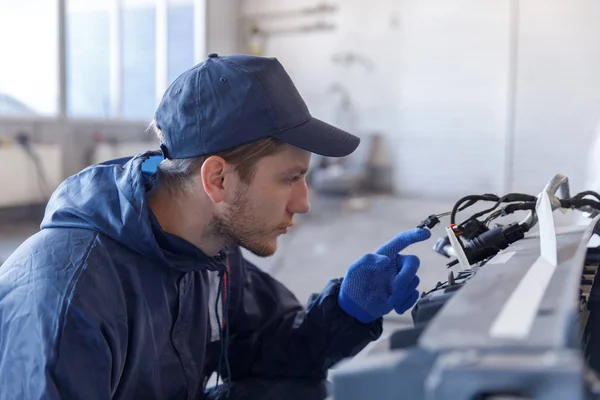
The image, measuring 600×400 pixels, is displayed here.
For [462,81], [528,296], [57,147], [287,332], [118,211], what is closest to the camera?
[528,296]

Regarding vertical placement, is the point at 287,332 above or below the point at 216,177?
below

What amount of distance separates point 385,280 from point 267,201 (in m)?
0.24

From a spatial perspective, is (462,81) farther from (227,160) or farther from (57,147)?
(227,160)

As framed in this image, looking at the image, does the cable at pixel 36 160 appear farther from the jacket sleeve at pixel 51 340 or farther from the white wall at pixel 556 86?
the white wall at pixel 556 86

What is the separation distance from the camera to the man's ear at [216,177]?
0.93 metres

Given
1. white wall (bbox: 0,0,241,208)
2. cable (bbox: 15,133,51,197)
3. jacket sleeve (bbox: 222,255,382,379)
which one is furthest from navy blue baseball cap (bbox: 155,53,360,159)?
cable (bbox: 15,133,51,197)

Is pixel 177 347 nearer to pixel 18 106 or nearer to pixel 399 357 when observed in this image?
pixel 399 357

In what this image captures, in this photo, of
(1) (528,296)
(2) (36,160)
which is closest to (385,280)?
(1) (528,296)

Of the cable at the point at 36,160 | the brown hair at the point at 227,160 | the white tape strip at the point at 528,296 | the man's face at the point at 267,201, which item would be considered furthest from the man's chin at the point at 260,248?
the cable at the point at 36,160

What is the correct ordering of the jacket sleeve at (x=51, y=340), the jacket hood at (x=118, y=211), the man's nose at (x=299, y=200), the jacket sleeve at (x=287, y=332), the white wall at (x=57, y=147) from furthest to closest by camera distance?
1. the white wall at (x=57, y=147)
2. the jacket sleeve at (x=287, y=332)
3. the man's nose at (x=299, y=200)
4. the jacket hood at (x=118, y=211)
5. the jacket sleeve at (x=51, y=340)

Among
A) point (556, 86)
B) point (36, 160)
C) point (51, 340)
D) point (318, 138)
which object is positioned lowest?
point (36, 160)

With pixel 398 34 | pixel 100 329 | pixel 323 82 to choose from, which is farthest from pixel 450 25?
pixel 100 329

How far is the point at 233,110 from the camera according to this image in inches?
35.8

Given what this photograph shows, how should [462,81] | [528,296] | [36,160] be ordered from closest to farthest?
[528,296], [36,160], [462,81]
